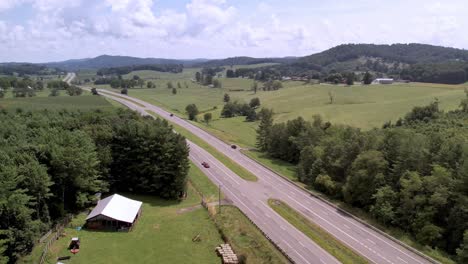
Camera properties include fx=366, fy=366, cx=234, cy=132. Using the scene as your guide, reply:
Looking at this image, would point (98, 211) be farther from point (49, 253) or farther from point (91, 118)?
point (91, 118)

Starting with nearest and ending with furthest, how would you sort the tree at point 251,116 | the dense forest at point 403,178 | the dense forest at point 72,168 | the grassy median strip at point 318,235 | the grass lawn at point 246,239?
the dense forest at point 72,168, the grass lawn at point 246,239, the grassy median strip at point 318,235, the dense forest at point 403,178, the tree at point 251,116

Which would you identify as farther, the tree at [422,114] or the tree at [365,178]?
the tree at [422,114]

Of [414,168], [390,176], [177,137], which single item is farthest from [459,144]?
[177,137]

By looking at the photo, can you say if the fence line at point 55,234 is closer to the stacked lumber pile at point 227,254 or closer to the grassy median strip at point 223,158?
the stacked lumber pile at point 227,254

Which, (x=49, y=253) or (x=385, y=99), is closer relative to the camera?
(x=49, y=253)

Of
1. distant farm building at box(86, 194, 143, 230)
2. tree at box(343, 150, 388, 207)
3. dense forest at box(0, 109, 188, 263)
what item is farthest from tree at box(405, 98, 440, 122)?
distant farm building at box(86, 194, 143, 230)

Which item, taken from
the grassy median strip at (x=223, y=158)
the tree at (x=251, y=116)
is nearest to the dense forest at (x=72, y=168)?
the grassy median strip at (x=223, y=158)

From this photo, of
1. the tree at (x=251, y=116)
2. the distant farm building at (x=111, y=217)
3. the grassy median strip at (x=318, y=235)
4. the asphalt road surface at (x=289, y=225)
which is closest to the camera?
the grassy median strip at (x=318, y=235)
